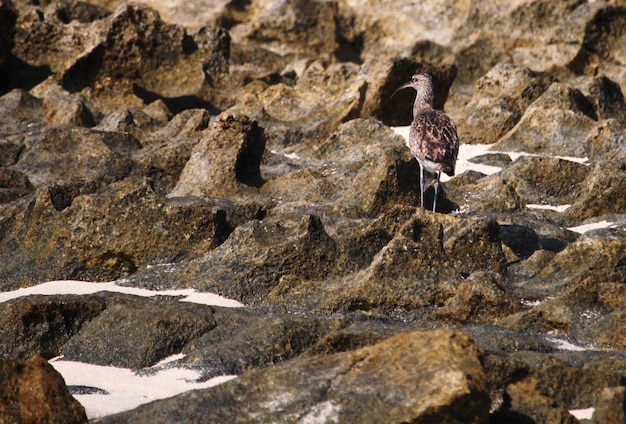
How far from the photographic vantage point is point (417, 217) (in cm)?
969

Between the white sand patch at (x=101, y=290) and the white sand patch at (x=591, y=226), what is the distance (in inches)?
173

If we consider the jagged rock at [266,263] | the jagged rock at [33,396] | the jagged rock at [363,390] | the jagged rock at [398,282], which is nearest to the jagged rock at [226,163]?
the jagged rock at [266,263]

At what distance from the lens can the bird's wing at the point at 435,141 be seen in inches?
478

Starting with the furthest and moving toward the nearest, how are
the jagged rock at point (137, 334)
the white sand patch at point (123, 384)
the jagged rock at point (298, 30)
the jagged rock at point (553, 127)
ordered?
the jagged rock at point (298, 30), the jagged rock at point (553, 127), the jagged rock at point (137, 334), the white sand patch at point (123, 384)

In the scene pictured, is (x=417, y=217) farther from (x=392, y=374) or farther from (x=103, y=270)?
(x=392, y=374)

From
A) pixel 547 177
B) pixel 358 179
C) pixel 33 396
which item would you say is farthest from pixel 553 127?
pixel 33 396

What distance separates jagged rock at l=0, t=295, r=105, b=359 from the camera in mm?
8219

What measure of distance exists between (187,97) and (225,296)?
40.4ft

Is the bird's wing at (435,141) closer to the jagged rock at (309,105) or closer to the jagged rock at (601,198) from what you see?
the jagged rock at (601,198)

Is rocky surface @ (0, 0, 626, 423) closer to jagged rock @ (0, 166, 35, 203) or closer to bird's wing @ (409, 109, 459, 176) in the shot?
jagged rock @ (0, 166, 35, 203)

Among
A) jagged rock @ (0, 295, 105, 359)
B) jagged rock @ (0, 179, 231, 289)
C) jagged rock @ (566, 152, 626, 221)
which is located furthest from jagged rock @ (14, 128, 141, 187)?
jagged rock @ (0, 295, 105, 359)

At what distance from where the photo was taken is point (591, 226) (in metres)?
12.0

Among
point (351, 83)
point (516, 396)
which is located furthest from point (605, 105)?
A: point (516, 396)

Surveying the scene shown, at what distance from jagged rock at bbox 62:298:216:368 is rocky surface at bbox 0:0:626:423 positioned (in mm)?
16
